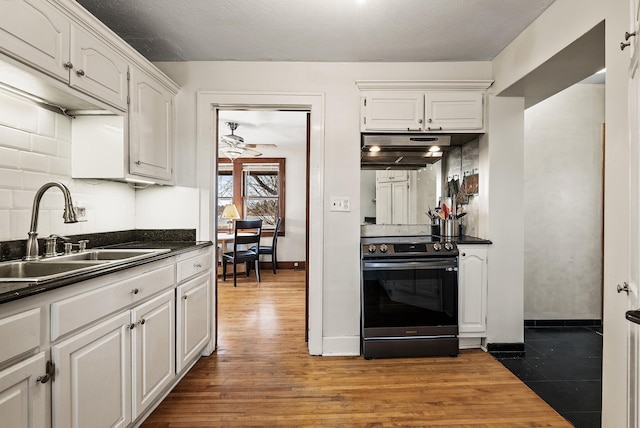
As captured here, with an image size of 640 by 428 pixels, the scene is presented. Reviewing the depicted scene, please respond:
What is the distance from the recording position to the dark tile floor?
6.61 feet

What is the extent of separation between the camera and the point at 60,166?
6.59ft

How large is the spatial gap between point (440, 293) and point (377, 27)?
2.00 m

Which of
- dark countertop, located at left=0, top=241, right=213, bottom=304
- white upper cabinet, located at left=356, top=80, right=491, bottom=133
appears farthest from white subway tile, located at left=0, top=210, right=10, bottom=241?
white upper cabinet, located at left=356, top=80, right=491, bottom=133

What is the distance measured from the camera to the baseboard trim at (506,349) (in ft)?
9.05

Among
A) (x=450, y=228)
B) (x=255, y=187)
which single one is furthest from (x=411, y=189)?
(x=255, y=187)

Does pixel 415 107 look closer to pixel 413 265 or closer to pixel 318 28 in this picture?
pixel 318 28

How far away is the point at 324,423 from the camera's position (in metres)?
1.87

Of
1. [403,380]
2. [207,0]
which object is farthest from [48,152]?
[403,380]

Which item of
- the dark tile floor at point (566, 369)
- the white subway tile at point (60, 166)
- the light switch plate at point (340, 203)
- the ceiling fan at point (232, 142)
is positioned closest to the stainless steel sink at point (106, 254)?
the white subway tile at point (60, 166)

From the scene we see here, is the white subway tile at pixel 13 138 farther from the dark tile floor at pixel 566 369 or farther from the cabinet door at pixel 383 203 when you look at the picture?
the dark tile floor at pixel 566 369

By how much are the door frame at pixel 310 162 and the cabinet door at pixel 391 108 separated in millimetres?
371

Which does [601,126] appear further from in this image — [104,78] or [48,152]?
[48,152]

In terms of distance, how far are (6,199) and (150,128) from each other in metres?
0.93

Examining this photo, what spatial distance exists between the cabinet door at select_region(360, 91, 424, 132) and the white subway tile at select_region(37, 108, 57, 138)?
206 cm
